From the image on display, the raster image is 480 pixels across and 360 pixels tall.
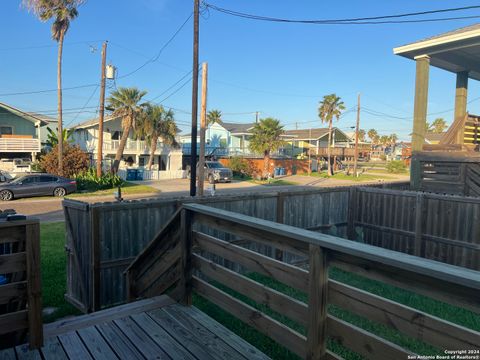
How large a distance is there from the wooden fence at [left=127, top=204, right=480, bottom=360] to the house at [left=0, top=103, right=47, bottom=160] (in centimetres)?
3049

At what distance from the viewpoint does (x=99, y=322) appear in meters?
3.30

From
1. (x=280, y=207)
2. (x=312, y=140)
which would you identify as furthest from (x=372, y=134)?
(x=280, y=207)

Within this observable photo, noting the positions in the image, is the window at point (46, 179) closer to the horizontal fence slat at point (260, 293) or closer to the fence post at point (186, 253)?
the fence post at point (186, 253)

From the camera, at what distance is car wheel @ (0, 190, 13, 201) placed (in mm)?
18703

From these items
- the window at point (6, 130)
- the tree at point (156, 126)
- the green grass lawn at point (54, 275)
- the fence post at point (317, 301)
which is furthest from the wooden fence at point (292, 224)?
the window at point (6, 130)

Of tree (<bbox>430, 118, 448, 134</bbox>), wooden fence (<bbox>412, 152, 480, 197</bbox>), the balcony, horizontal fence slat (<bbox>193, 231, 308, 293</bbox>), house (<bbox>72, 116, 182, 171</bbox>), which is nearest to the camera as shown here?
horizontal fence slat (<bbox>193, 231, 308, 293</bbox>)

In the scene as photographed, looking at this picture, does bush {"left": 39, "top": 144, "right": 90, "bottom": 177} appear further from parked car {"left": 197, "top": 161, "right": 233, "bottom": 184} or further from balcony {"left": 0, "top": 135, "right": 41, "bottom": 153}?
parked car {"left": 197, "top": 161, "right": 233, "bottom": 184}

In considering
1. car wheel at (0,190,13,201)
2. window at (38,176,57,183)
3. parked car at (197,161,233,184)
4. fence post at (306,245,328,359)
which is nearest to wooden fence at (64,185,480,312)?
fence post at (306,245,328,359)

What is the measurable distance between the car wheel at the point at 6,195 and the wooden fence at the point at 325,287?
62.3ft

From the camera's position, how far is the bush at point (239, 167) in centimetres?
3756

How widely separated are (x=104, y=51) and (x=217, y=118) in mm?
40861

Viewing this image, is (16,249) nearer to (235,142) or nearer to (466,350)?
(466,350)

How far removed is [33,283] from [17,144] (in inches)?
1210

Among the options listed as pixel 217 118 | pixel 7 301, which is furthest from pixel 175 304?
pixel 217 118
